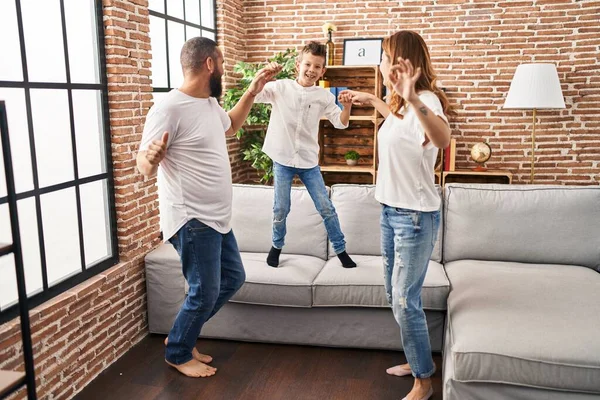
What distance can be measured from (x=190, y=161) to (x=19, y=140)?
77 centimetres

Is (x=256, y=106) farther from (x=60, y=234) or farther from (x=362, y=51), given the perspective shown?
(x=60, y=234)

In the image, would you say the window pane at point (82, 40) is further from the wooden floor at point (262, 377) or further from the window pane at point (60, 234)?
the wooden floor at point (262, 377)

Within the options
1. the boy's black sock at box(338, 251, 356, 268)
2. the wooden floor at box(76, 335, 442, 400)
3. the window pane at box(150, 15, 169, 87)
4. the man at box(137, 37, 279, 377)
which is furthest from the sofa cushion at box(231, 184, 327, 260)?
the window pane at box(150, 15, 169, 87)

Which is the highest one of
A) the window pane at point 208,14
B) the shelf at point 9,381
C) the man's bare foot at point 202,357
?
the window pane at point 208,14

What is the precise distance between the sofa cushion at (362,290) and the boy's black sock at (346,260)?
116 millimetres

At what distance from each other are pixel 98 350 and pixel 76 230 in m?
0.66

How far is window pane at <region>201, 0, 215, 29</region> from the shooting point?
4.81 m

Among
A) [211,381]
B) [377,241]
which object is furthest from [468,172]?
[211,381]

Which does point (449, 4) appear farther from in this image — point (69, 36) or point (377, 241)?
point (69, 36)

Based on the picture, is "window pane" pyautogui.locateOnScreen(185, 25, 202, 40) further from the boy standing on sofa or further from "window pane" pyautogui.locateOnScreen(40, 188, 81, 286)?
"window pane" pyautogui.locateOnScreen(40, 188, 81, 286)

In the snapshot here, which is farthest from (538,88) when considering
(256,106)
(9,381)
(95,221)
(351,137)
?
(9,381)

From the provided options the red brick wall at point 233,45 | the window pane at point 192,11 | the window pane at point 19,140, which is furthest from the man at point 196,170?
the red brick wall at point 233,45

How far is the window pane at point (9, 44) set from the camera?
7.77 ft

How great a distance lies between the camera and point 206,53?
255 cm
